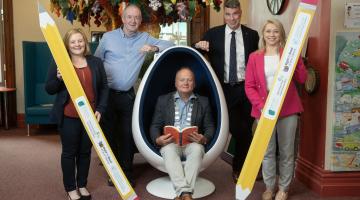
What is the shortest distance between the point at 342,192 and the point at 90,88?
1.85 m

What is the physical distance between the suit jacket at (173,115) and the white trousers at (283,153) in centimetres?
43

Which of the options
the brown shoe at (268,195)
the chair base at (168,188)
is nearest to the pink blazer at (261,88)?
the brown shoe at (268,195)

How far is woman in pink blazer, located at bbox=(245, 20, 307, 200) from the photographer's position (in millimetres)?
2496

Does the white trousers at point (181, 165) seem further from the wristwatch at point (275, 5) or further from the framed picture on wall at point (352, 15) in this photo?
the wristwatch at point (275, 5)

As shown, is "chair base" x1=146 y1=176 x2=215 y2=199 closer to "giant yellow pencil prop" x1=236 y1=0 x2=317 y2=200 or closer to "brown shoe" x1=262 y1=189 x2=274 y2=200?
"brown shoe" x1=262 y1=189 x2=274 y2=200

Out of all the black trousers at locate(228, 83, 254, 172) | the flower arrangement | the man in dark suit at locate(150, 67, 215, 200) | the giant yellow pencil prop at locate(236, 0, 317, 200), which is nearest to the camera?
the giant yellow pencil prop at locate(236, 0, 317, 200)

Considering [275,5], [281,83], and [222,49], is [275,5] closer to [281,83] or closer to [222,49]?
[222,49]

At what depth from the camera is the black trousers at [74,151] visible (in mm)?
2492

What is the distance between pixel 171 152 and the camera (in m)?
2.56

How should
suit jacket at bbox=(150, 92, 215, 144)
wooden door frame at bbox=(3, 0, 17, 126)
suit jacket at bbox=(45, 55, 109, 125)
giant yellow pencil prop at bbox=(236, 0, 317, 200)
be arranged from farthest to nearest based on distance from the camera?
1. wooden door frame at bbox=(3, 0, 17, 126)
2. suit jacket at bbox=(150, 92, 215, 144)
3. suit jacket at bbox=(45, 55, 109, 125)
4. giant yellow pencil prop at bbox=(236, 0, 317, 200)

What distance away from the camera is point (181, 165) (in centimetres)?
251

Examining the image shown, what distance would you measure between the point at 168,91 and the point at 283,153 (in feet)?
3.22

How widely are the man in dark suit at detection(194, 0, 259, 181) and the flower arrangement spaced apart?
39cm

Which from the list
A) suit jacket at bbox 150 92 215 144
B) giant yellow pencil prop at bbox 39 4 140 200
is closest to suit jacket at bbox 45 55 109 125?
giant yellow pencil prop at bbox 39 4 140 200
